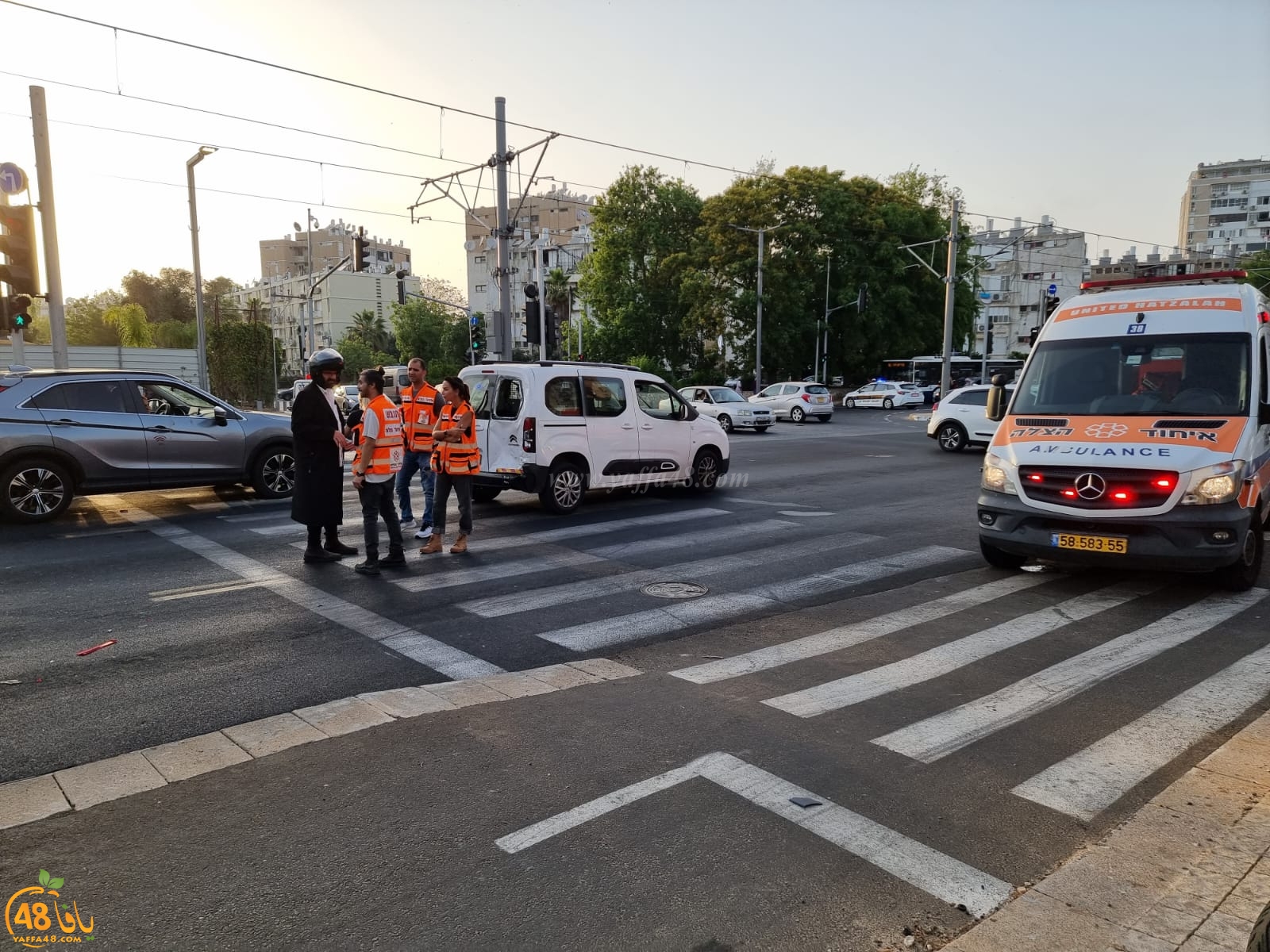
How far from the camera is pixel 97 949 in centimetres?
284

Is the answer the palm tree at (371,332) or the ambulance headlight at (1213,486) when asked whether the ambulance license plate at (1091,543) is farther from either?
the palm tree at (371,332)

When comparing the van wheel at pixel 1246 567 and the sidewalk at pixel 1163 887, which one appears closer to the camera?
the sidewalk at pixel 1163 887

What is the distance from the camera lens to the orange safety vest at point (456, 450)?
9008 millimetres

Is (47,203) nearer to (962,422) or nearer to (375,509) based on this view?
(375,509)

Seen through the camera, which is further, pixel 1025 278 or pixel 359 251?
pixel 1025 278

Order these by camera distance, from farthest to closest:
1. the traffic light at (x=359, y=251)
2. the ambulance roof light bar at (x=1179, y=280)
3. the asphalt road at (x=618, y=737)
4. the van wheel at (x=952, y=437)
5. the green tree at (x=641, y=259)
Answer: the green tree at (x=641, y=259), the traffic light at (x=359, y=251), the van wheel at (x=952, y=437), the ambulance roof light bar at (x=1179, y=280), the asphalt road at (x=618, y=737)

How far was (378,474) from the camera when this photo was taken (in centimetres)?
811

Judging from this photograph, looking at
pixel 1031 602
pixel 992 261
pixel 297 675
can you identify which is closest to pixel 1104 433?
pixel 1031 602

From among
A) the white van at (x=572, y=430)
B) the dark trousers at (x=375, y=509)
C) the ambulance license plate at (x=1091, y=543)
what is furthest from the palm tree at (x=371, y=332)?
the ambulance license plate at (x=1091, y=543)

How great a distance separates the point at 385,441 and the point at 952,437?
1658cm

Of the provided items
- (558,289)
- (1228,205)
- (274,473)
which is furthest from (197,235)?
(1228,205)

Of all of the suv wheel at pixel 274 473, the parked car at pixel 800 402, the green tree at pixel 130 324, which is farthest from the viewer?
the green tree at pixel 130 324

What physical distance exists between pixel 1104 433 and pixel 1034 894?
5241 mm

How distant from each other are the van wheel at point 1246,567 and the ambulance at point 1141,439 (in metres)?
0.01
